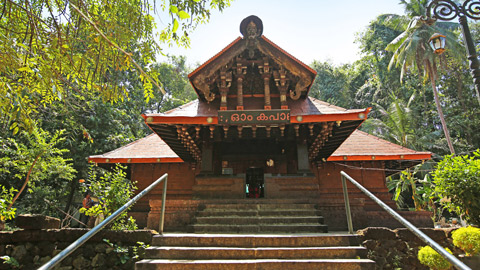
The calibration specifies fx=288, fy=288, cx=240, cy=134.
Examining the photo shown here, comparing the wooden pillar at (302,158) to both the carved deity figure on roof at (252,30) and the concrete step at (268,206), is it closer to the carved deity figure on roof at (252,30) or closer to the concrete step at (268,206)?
the concrete step at (268,206)

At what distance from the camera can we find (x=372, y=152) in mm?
9664

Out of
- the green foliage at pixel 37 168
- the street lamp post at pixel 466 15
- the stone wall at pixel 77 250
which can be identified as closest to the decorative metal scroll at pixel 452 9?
the street lamp post at pixel 466 15

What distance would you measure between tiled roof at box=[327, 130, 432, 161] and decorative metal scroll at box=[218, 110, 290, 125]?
3747 mm

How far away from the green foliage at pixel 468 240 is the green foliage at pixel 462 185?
382mm

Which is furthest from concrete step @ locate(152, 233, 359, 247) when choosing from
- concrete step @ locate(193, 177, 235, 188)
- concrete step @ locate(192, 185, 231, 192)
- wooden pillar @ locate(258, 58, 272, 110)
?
wooden pillar @ locate(258, 58, 272, 110)

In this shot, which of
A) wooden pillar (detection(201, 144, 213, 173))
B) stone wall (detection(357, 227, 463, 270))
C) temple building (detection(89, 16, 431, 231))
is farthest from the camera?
wooden pillar (detection(201, 144, 213, 173))

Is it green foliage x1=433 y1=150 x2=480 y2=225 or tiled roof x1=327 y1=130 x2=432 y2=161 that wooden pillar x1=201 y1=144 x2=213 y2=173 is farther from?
green foliage x1=433 y1=150 x2=480 y2=225

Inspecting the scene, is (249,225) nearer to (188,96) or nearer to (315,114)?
(315,114)

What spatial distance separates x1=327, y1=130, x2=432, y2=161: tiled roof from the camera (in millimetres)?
9133

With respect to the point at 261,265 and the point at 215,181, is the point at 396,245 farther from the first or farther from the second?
the point at 215,181

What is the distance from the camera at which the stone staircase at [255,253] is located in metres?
3.71

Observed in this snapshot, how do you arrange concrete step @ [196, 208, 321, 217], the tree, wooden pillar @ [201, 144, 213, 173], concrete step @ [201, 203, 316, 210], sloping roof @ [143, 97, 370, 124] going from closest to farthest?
the tree → concrete step @ [196, 208, 321, 217] → concrete step @ [201, 203, 316, 210] → sloping roof @ [143, 97, 370, 124] → wooden pillar @ [201, 144, 213, 173]

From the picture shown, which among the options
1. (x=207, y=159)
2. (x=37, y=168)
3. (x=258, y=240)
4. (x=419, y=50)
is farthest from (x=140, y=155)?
(x=419, y=50)

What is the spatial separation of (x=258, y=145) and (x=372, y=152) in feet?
13.2
